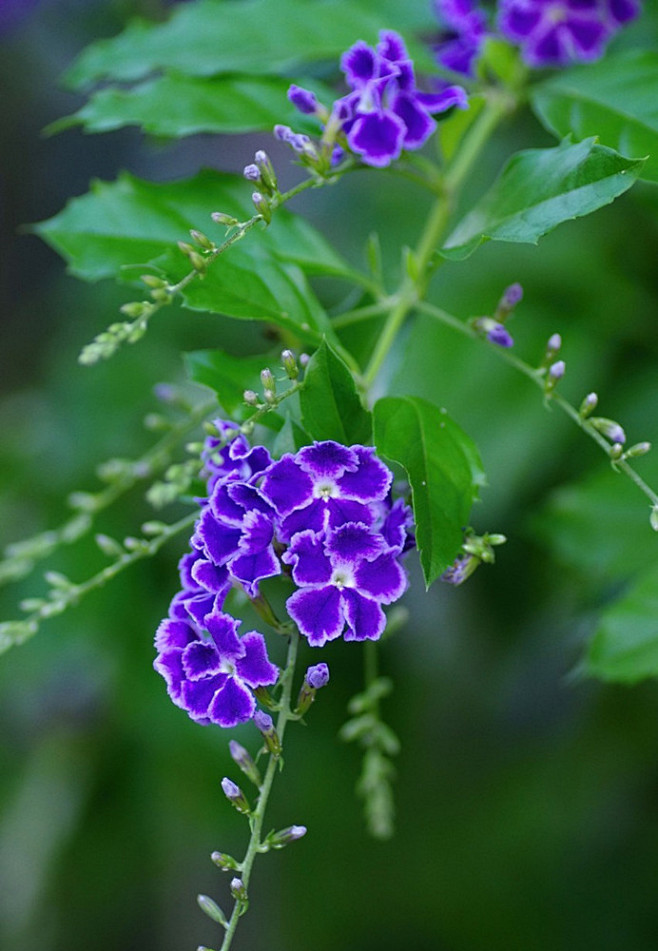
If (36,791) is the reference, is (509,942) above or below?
below

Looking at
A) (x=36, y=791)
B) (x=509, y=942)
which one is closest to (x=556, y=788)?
(x=509, y=942)

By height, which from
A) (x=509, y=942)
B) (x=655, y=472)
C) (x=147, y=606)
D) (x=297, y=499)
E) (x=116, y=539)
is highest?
(x=116, y=539)

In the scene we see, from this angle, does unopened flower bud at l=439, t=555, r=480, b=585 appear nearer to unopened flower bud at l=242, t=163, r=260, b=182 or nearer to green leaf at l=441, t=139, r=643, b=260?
green leaf at l=441, t=139, r=643, b=260

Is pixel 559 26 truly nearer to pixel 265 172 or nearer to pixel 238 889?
pixel 265 172

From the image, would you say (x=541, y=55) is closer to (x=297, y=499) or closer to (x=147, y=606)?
(x=297, y=499)

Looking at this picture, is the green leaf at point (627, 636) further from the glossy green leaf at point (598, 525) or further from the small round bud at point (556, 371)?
the small round bud at point (556, 371)

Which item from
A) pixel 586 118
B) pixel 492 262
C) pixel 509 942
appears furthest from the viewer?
pixel 509 942

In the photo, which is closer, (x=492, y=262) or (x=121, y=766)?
(x=492, y=262)
